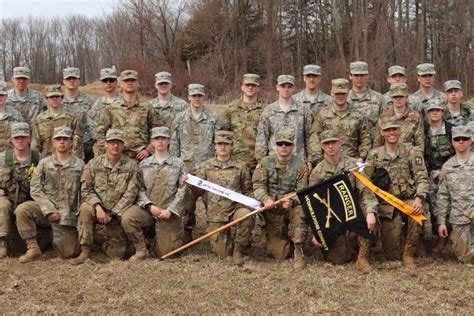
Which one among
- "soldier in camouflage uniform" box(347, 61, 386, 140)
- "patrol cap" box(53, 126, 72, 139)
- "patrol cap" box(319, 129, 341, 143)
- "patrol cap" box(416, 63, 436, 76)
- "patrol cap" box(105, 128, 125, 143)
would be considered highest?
"patrol cap" box(416, 63, 436, 76)

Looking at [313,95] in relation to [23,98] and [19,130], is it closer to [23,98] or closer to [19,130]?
[19,130]

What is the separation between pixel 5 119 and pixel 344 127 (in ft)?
16.3

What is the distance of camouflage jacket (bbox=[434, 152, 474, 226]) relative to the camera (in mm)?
7758

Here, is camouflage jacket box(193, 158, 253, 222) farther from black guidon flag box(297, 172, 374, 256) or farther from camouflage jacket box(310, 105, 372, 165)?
camouflage jacket box(310, 105, 372, 165)

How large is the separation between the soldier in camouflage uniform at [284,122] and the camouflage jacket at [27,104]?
11.8 ft

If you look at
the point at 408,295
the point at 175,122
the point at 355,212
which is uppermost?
the point at 175,122

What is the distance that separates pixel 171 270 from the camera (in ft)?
24.1

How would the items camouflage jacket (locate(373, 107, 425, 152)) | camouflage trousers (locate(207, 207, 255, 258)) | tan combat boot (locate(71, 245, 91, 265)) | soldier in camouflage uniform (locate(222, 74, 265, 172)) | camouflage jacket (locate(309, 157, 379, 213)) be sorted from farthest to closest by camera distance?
soldier in camouflage uniform (locate(222, 74, 265, 172)) < camouflage jacket (locate(373, 107, 425, 152)) < camouflage trousers (locate(207, 207, 255, 258)) < tan combat boot (locate(71, 245, 91, 265)) < camouflage jacket (locate(309, 157, 379, 213))

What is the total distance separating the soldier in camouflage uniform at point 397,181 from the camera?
7785mm

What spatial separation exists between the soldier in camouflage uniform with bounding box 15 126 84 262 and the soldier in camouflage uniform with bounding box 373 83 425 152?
423cm

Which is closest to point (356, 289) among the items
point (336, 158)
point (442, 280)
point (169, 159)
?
point (442, 280)

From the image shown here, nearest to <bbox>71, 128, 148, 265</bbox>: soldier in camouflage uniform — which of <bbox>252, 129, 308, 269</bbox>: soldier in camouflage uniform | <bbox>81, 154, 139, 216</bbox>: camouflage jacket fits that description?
<bbox>81, 154, 139, 216</bbox>: camouflage jacket

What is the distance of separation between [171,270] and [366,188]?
2.64m

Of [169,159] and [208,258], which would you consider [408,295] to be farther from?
[169,159]
